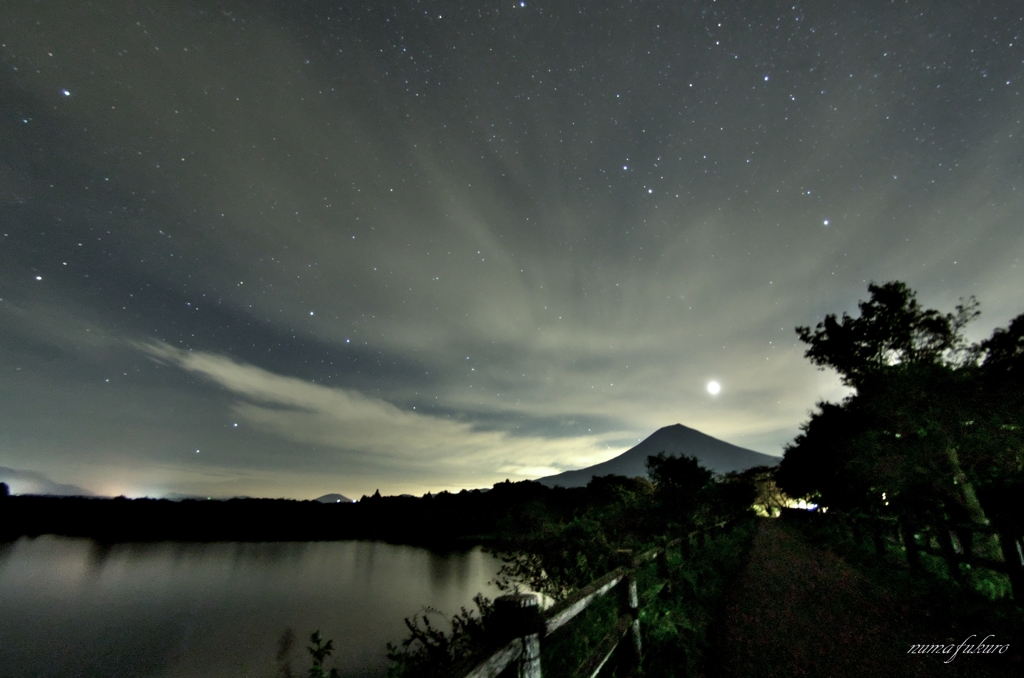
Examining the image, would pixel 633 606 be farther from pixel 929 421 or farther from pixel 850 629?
pixel 929 421

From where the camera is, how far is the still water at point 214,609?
88.9 ft

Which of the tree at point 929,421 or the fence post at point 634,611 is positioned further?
the tree at point 929,421

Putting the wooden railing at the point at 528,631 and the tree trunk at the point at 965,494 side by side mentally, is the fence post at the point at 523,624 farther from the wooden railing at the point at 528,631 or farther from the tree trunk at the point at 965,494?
the tree trunk at the point at 965,494

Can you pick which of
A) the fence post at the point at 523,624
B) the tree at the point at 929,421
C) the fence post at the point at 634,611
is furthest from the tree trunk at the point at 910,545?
the fence post at the point at 523,624

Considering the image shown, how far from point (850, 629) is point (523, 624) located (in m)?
7.79

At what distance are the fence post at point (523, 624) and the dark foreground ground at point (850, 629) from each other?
416 centimetres

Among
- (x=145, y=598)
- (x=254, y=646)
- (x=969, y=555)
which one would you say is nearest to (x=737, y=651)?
(x=969, y=555)

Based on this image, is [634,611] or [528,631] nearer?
[528,631]

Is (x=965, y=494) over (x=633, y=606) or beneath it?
over

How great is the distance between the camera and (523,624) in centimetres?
304

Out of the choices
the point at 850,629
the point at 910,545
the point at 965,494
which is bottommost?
the point at 850,629

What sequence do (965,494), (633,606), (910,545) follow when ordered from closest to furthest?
(633,606) → (910,545) → (965,494)

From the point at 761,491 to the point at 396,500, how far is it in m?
92.0

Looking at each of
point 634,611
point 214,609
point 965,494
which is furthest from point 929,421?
point 214,609
